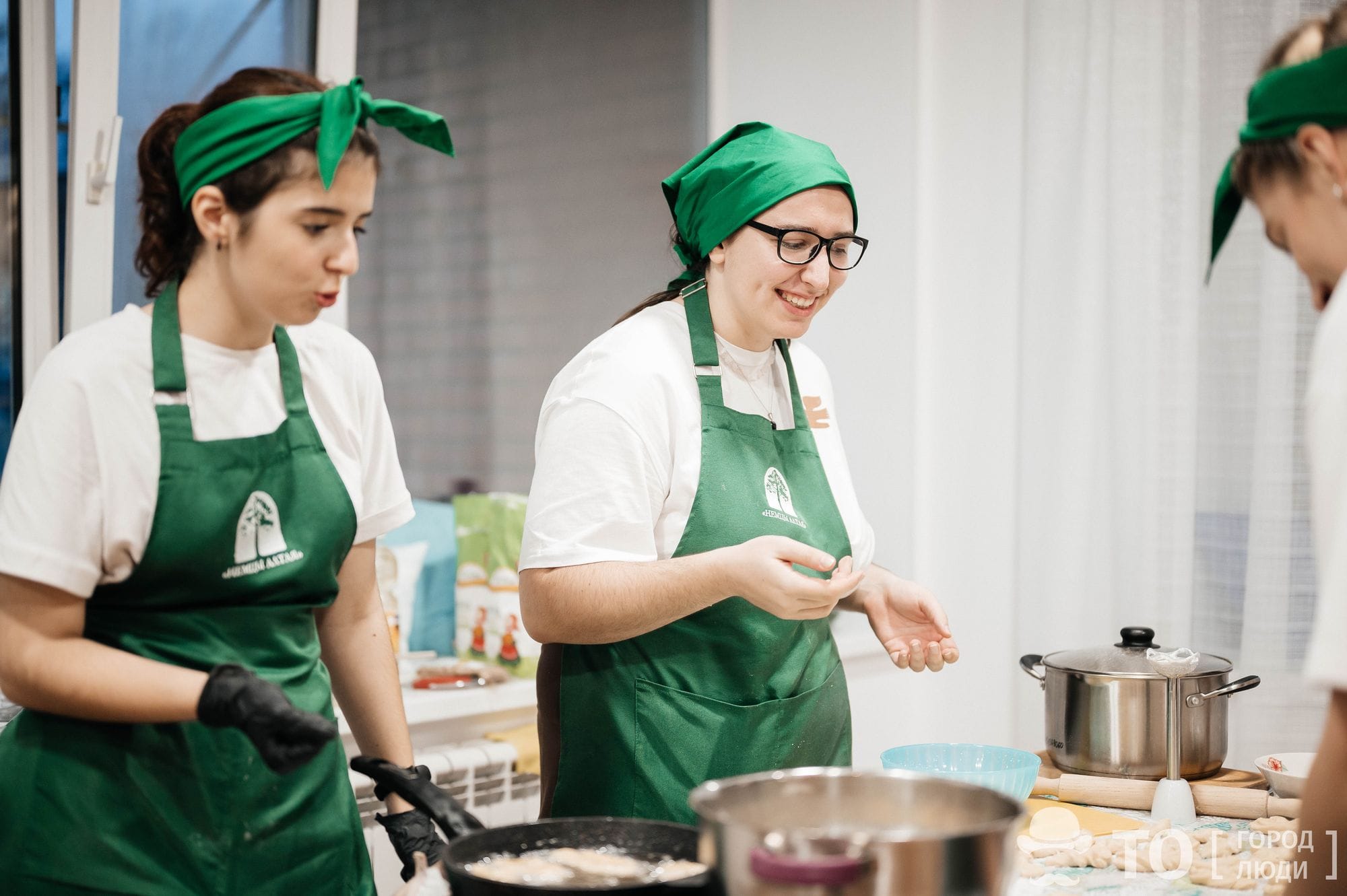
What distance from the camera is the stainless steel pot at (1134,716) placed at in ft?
6.06

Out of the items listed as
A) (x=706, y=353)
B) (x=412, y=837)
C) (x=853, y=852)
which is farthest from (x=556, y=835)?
(x=706, y=353)

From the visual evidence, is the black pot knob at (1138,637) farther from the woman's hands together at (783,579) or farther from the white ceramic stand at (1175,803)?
the woman's hands together at (783,579)

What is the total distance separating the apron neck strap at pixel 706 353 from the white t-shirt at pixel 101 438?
0.61 metres

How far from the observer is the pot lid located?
1867 millimetres

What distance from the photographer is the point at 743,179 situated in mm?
1769

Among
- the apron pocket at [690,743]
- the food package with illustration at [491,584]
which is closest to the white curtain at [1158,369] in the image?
the food package with illustration at [491,584]

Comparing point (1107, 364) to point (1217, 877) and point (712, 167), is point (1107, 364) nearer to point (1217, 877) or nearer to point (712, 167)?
point (712, 167)

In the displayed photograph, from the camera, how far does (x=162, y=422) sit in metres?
1.32

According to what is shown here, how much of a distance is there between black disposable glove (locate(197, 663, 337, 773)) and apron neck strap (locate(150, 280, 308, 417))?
34 cm

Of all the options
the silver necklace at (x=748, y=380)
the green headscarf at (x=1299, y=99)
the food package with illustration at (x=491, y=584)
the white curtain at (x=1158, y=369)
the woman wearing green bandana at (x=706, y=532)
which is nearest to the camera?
the green headscarf at (x=1299, y=99)

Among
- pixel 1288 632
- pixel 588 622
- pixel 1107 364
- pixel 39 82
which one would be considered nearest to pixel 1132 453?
pixel 1107 364

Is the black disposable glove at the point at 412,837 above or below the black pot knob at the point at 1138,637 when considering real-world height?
below

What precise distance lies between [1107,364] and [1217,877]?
6.47ft

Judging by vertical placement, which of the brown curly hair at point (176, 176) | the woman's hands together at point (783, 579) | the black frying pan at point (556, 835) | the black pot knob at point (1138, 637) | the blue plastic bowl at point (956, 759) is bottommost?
the blue plastic bowl at point (956, 759)
